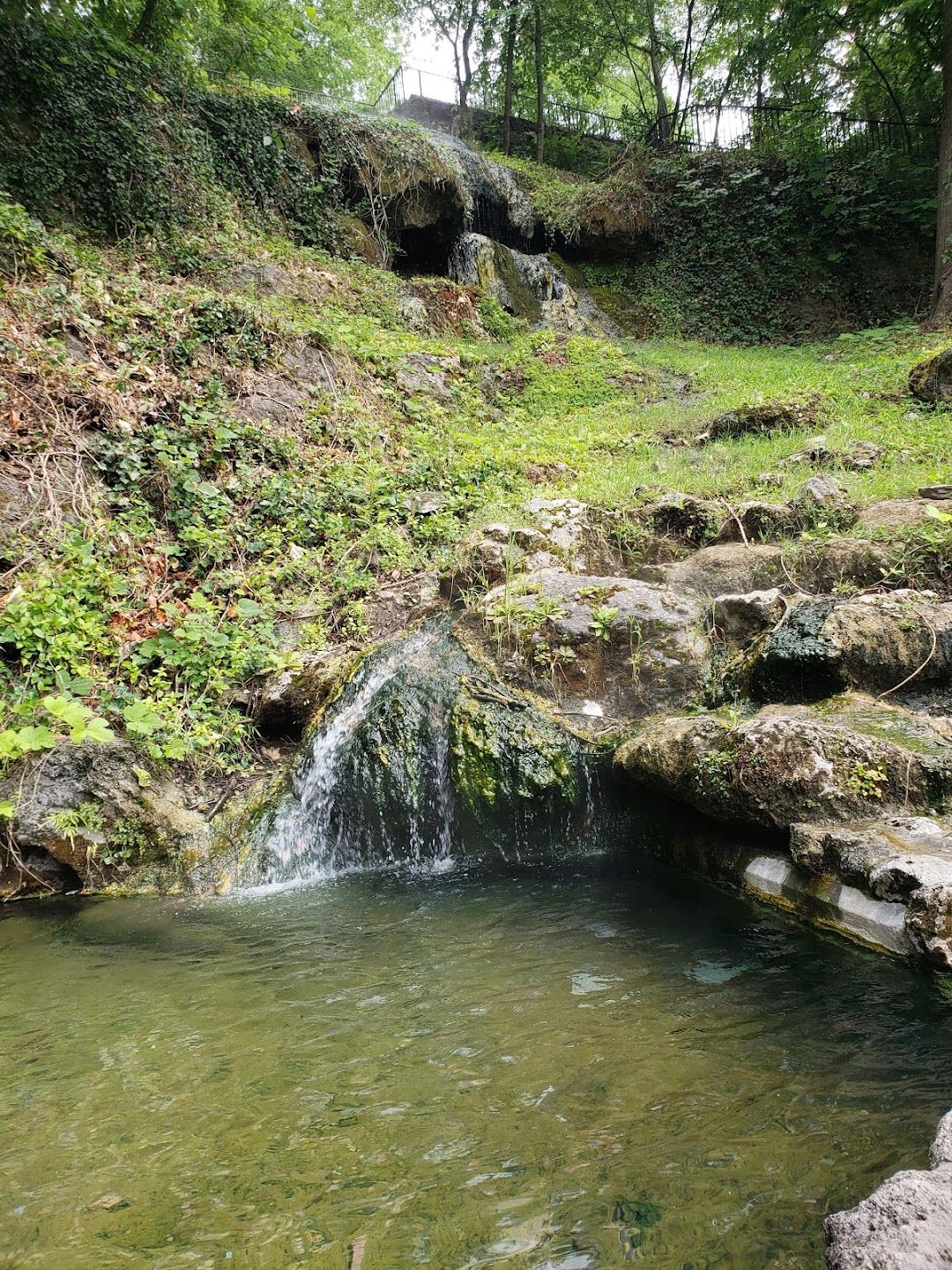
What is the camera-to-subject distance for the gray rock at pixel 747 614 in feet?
16.4

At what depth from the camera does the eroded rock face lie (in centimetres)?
135

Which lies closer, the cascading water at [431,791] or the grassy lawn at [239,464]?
the cascading water at [431,791]

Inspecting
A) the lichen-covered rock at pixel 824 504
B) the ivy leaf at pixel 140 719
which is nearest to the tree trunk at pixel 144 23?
the ivy leaf at pixel 140 719

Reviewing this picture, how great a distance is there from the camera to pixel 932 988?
9.20 ft

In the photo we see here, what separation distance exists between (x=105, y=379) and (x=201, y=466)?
124 centimetres

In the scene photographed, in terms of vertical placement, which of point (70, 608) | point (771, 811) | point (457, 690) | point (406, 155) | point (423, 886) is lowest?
point (423, 886)

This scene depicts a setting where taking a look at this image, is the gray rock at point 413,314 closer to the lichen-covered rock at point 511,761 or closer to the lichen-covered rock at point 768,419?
the lichen-covered rock at point 768,419

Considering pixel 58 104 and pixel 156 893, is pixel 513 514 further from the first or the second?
pixel 58 104

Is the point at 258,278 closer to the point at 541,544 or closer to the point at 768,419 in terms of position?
the point at 541,544

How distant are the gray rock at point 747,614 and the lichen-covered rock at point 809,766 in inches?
37.8

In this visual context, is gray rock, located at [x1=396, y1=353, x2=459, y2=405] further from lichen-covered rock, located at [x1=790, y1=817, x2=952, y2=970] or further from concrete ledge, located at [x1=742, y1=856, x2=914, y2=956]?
lichen-covered rock, located at [x1=790, y1=817, x2=952, y2=970]

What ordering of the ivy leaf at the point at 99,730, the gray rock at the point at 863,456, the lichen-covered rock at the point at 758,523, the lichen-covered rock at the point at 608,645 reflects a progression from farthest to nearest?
the gray rock at the point at 863,456 → the lichen-covered rock at the point at 758,523 → the lichen-covered rock at the point at 608,645 → the ivy leaf at the point at 99,730

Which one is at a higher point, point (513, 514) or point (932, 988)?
point (513, 514)

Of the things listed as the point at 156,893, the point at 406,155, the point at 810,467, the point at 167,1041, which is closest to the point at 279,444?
the point at 156,893
